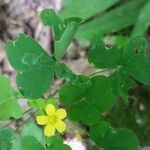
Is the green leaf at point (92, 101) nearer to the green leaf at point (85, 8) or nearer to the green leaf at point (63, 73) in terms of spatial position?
the green leaf at point (63, 73)

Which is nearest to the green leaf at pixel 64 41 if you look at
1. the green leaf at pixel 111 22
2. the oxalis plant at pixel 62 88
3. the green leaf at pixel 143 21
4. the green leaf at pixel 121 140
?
the oxalis plant at pixel 62 88

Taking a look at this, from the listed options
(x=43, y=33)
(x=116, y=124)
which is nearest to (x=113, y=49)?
(x=116, y=124)

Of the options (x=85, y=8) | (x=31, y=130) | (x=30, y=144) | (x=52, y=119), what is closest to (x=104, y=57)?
(x=52, y=119)

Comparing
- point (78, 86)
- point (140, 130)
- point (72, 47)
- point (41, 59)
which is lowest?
point (140, 130)

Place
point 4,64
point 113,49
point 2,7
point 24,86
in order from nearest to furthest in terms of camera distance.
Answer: point 24,86
point 113,49
point 4,64
point 2,7

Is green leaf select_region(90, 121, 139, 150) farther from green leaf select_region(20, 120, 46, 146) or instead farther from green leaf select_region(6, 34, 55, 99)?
green leaf select_region(20, 120, 46, 146)

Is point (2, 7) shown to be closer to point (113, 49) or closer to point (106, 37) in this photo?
point (106, 37)
